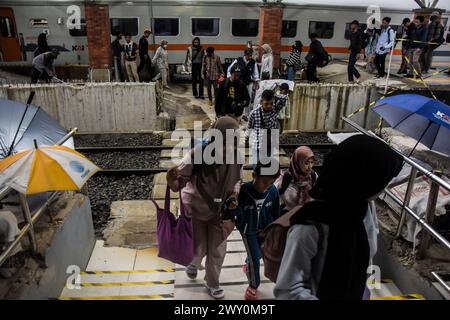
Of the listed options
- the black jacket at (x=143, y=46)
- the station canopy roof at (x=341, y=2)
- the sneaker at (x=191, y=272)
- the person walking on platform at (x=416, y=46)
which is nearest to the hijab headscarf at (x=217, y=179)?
the sneaker at (x=191, y=272)

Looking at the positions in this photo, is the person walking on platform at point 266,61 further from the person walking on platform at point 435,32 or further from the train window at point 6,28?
the train window at point 6,28

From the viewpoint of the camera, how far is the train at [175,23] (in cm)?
1481

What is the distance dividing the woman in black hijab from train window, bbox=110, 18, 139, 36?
14894mm

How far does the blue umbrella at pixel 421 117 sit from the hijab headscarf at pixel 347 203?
3002 mm

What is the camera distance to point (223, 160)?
3385 millimetres

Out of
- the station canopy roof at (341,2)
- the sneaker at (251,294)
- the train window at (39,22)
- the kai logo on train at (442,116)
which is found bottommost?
the sneaker at (251,294)

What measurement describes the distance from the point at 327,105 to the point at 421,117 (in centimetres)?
543

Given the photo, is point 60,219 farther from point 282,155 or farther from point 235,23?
point 235,23

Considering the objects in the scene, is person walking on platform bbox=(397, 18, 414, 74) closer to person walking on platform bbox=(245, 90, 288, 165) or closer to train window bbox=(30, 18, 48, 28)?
person walking on platform bbox=(245, 90, 288, 165)

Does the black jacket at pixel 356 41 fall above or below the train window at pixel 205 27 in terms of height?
below

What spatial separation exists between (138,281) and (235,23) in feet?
44.4

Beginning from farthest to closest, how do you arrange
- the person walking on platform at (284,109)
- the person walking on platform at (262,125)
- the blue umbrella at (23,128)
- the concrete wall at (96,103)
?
the concrete wall at (96,103) → the person walking on platform at (284,109) → the person walking on platform at (262,125) → the blue umbrella at (23,128)

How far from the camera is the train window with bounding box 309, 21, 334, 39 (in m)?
16.2

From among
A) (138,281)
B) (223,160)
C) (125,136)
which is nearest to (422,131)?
(223,160)
